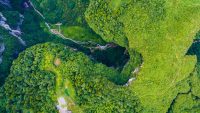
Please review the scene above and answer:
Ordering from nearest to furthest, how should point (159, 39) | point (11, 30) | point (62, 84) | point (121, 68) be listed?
1. point (159, 39)
2. point (62, 84)
3. point (121, 68)
4. point (11, 30)

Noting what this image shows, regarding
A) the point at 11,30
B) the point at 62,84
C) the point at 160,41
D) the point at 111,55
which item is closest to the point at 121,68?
the point at 111,55

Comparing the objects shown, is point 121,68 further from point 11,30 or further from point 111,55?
point 11,30

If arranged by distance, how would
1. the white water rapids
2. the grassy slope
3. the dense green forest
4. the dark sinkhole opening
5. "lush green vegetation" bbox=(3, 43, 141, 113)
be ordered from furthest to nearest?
1. the white water rapids
2. the dark sinkhole opening
3. "lush green vegetation" bbox=(3, 43, 141, 113)
4. the dense green forest
5. the grassy slope

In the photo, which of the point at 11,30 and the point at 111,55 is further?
the point at 11,30

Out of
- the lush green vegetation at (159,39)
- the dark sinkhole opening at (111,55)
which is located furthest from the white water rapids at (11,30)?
the lush green vegetation at (159,39)

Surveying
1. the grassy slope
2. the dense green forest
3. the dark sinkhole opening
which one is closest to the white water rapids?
the dense green forest

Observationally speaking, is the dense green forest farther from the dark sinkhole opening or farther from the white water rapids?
the white water rapids
